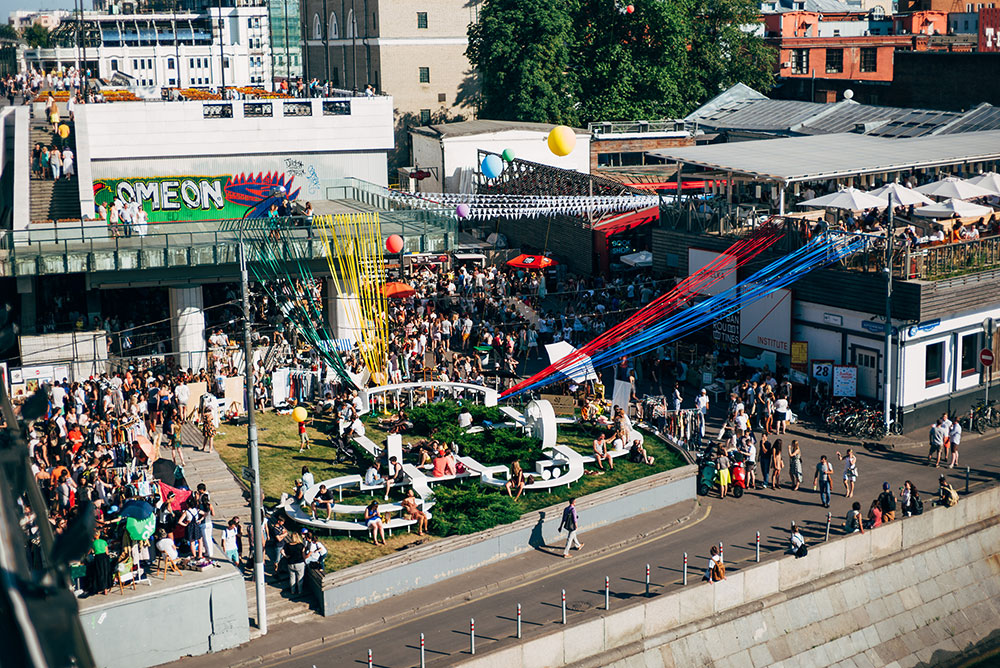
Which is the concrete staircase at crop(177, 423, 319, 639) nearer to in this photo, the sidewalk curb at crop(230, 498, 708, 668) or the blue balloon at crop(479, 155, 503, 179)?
the sidewalk curb at crop(230, 498, 708, 668)

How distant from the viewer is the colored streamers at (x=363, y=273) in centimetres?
3419

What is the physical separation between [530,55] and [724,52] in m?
14.4

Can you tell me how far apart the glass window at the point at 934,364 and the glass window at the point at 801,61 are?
177 ft

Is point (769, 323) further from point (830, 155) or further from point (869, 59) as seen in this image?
point (869, 59)

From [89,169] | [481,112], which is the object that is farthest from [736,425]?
[481,112]

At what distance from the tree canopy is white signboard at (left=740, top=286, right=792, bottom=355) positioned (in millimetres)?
33306

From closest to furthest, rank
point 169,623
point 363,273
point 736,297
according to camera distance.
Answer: point 169,623
point 363,273
point 736,297

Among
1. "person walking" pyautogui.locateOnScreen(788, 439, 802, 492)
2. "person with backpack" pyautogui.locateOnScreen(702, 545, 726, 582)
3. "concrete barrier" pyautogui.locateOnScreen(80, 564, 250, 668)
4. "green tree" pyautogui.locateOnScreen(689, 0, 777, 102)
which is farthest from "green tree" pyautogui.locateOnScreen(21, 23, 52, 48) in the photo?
"person with backpack" pyautogui.locateOnScreen(702, 545, 726, 582)

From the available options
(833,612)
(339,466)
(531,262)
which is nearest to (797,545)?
(833,612)

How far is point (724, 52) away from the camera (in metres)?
73.9

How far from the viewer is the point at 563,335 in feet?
129

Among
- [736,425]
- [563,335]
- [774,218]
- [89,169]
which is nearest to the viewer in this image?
[736,425]

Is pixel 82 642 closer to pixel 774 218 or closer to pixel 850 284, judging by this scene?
pixel 850 284

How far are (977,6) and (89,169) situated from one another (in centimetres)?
7627
